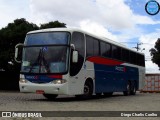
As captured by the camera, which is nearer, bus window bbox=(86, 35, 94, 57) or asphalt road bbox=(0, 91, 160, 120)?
asphalt road bbox=(0, 91, 160, 120)

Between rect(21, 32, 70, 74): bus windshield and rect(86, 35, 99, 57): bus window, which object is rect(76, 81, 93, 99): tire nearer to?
rect(86, 35, 99, 57): bus window

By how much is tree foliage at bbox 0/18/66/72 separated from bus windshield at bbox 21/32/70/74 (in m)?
23.5

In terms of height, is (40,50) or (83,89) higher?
(40,50)

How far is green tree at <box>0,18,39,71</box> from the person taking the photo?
4210cm

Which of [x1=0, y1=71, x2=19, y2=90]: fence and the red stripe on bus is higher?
the red stripe on bus

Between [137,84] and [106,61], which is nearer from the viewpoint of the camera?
[106,61]

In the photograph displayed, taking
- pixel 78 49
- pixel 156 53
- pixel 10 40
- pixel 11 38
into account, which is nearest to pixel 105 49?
pixel 78 49

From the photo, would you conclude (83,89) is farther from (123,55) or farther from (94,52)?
(123,55)

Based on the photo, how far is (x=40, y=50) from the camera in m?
18.3

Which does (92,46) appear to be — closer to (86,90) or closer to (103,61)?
(103,61)

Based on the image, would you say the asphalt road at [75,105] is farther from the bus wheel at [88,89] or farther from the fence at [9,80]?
the fence at [9,80]

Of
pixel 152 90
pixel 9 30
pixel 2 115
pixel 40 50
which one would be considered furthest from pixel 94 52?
pixel 9 30

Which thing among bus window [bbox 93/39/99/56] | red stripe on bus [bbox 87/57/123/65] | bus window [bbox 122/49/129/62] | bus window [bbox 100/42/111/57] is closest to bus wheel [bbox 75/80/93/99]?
red stripe on bus [bbox 87/57/123/65]

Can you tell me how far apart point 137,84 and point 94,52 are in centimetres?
1117
